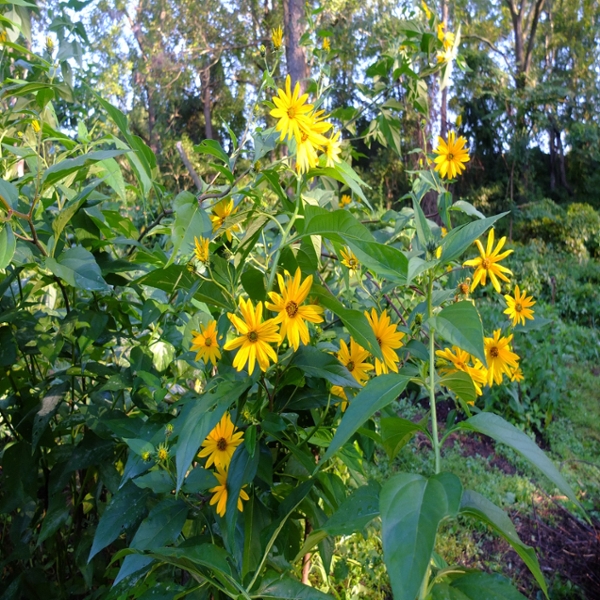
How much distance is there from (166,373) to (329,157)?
49cm

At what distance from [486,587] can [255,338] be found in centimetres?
32

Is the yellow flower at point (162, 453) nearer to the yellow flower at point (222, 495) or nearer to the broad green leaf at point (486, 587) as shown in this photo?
the yellow flower at point (222, 495)

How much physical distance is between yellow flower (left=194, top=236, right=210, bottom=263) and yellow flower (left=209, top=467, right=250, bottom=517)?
0.89ft

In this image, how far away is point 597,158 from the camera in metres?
10.6

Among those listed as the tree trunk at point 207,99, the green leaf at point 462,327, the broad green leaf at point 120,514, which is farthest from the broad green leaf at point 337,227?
the tree trunk at point 207,99

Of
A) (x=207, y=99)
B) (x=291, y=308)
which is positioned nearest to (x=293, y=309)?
(x=291, y=308)

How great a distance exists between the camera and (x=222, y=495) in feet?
2.23

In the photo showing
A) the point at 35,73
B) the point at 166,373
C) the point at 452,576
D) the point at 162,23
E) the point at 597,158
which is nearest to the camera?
the point at 452,576

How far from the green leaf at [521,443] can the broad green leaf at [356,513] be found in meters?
0.11

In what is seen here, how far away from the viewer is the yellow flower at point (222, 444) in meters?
0.68

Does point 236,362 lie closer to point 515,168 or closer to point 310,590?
point 310,590

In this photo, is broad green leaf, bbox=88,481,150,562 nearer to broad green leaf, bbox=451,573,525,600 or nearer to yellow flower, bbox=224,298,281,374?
yellow flower, bbox=224,298,281,374

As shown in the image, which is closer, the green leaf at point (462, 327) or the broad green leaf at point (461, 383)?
the green leaf at point (462, 327)

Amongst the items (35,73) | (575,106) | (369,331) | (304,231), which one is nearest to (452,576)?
(369,331)
